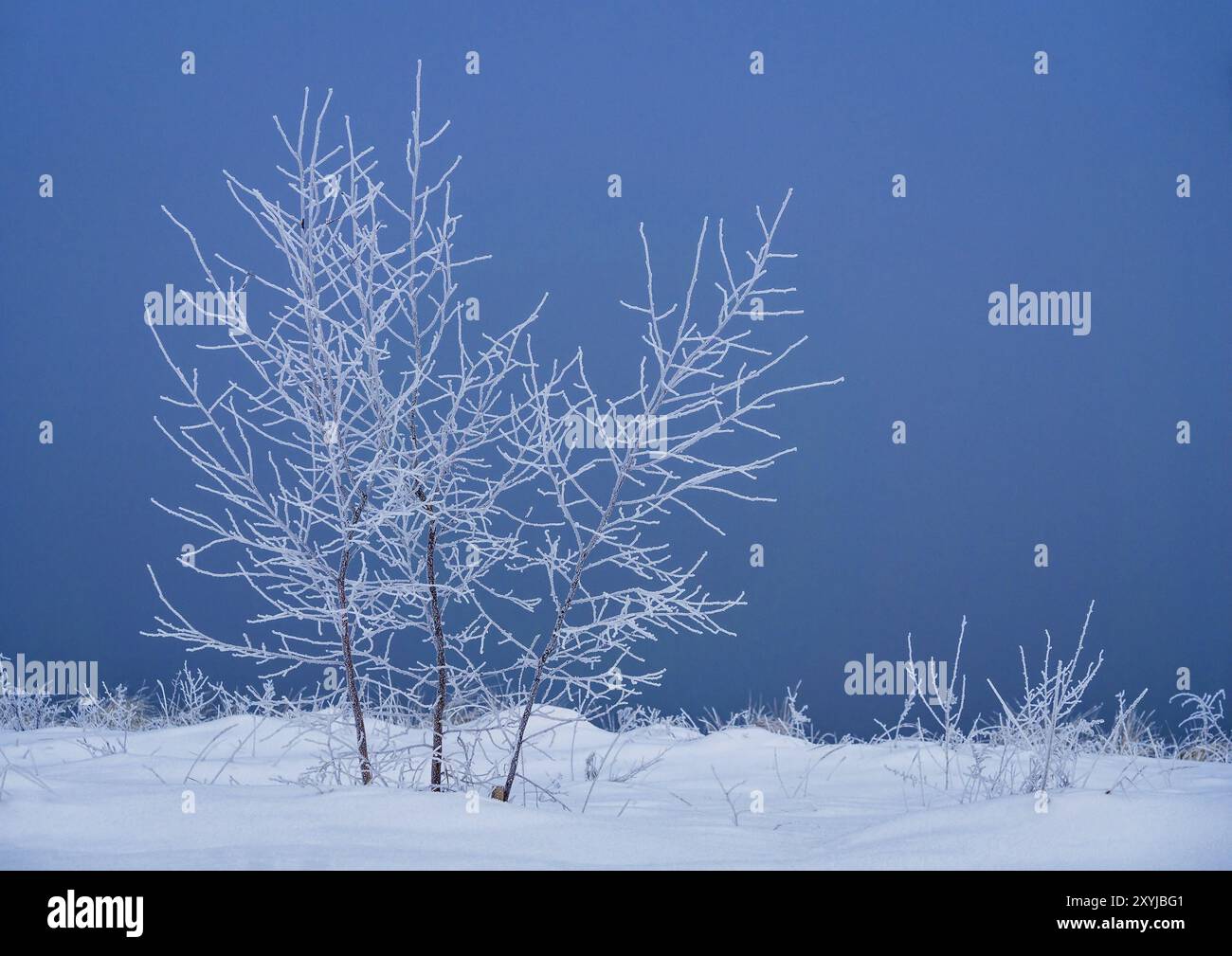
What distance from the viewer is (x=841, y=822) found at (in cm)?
343

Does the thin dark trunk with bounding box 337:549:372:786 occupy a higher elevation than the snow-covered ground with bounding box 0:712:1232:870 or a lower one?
higher

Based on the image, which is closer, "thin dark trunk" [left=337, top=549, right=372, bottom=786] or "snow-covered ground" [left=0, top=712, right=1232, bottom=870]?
"snow-covered ground" [left=0, top=712, right=1232, bottom=870]

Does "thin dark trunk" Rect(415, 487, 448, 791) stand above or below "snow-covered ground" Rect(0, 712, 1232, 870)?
above

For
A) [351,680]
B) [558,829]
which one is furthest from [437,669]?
[558,829]

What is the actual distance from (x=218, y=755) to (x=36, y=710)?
1.57 m

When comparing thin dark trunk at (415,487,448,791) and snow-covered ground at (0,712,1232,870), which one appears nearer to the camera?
snow-covered ground at (0,712,1232,870)

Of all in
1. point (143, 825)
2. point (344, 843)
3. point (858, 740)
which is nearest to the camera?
point (344, 843)

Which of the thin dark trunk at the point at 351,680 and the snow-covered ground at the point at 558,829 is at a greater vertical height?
the thin dark trunk at the point at 351,680

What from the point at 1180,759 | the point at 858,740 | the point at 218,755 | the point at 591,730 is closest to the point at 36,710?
the point at 218,755

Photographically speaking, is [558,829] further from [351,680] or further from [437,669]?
[351,680]

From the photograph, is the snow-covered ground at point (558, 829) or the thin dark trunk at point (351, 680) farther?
the thin dark trunk at point (351, 680)

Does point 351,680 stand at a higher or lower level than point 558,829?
higher

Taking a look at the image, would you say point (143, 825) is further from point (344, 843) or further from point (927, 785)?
point (927, 785)
